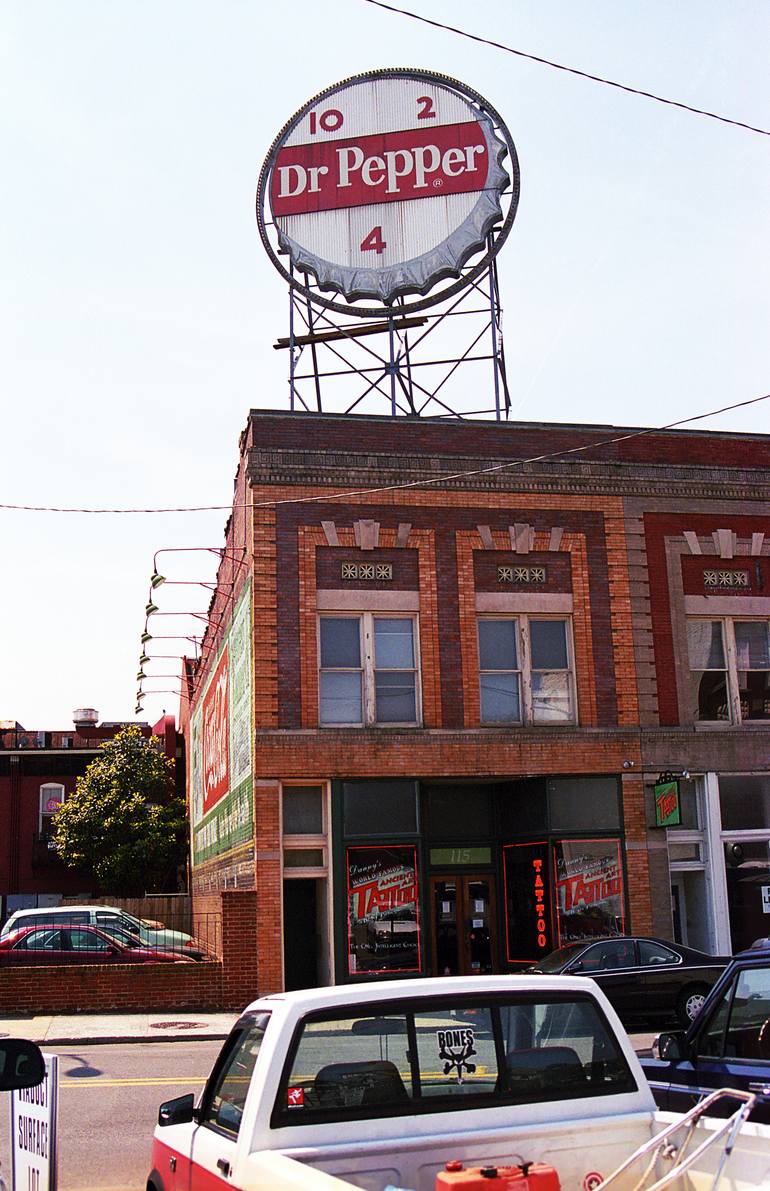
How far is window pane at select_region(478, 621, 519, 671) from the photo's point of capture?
920 inches

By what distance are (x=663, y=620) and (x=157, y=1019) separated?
11.6 metres

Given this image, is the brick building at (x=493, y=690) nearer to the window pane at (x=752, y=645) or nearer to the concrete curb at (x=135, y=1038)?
the window pane at (x=752, y=645)

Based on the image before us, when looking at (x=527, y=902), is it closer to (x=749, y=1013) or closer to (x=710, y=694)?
(x=710, y=694)

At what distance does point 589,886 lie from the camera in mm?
22672

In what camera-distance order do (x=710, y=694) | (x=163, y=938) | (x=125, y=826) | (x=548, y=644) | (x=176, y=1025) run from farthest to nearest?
1. (x=125, y=826)
2. (x=163, y=938)
3. (x=710, y=694)
4. (x=548, y=644)
5. (x=176, y=1025)

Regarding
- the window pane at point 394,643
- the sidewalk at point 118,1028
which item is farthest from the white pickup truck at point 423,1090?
the window pane at point 394,643

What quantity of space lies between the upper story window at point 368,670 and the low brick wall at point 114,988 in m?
4.89

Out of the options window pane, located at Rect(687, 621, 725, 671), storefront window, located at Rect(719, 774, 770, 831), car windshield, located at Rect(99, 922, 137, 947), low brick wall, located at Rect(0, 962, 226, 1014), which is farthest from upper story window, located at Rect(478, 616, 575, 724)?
car windshield, located at Rect(99, 922, 137, 947)

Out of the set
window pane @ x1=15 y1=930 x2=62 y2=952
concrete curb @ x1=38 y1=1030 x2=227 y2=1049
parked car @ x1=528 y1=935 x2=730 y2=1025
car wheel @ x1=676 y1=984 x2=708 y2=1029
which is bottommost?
concrete curb @ x1=38 y1=1030 x2=227 y2=1049

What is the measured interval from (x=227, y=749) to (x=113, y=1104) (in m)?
15.4

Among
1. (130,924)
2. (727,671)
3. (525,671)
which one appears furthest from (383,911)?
(727,671)

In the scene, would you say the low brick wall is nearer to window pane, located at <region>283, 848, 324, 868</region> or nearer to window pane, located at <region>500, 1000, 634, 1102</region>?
window pane, located at <region>283, 848, 324, 868</region>

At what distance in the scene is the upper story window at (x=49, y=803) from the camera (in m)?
50.1

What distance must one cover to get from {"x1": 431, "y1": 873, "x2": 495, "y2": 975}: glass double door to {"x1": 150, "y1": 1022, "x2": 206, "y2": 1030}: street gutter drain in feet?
15.6
